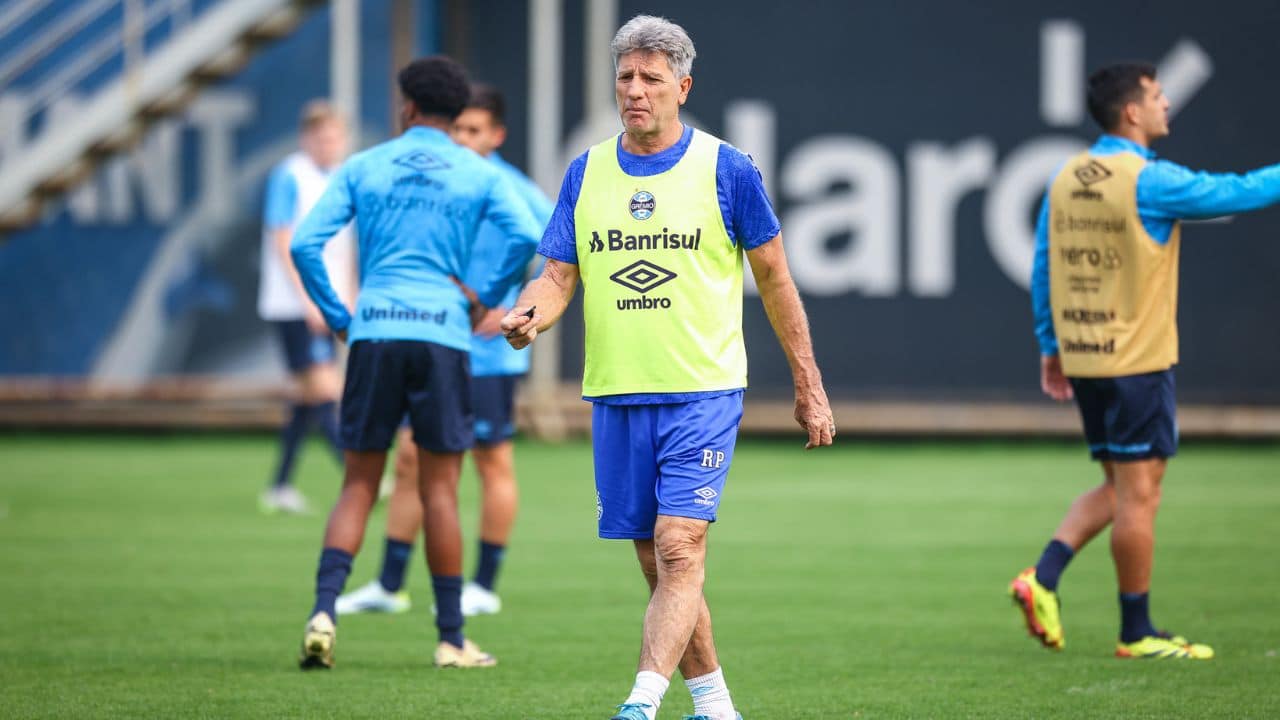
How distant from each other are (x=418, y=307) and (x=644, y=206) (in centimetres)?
190

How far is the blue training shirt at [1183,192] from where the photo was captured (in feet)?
24.1

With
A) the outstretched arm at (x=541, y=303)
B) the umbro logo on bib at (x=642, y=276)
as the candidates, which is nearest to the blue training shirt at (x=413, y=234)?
the outstretched arm at (x=541, y=303)

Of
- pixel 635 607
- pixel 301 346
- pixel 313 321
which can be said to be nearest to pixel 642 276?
pixel 635 607

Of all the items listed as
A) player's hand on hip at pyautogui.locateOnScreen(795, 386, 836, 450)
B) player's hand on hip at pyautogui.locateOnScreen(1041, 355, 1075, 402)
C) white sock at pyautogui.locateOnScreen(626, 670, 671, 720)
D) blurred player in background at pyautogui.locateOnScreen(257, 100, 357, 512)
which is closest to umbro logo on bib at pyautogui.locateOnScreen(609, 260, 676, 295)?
player's hand on hip at pyautogui.locateOnScreen(795, 386, 836, 450)

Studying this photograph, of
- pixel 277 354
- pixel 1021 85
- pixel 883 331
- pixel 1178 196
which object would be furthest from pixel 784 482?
pixel 1178 196

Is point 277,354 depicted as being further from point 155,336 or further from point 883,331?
point 883,331

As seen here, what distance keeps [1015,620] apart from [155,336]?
1279 cm

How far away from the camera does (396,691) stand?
22.2 ft

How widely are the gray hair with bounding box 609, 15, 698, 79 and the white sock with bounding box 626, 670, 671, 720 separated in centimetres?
178

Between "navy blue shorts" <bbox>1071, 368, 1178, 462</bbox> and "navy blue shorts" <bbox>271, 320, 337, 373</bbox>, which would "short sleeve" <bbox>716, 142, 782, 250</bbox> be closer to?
"navy blue shorts" <bbox>1071, 368, 1178, 462</bbox>

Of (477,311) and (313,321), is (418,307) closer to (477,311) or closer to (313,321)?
(477,311)

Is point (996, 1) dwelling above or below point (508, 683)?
above

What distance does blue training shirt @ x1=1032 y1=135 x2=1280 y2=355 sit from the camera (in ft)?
24.1

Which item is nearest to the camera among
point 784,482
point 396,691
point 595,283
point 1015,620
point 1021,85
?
point 595,283
